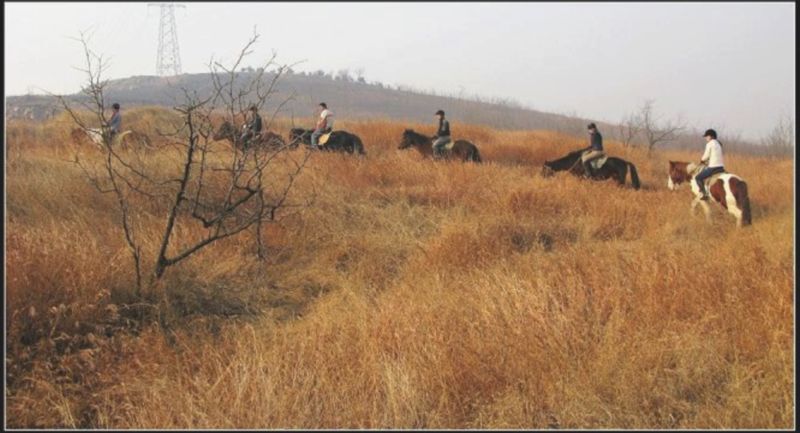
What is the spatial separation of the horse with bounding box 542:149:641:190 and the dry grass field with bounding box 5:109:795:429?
6355mm

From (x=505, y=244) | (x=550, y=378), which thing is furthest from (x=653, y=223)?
(x=550, y=378)

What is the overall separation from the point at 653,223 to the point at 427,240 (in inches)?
146

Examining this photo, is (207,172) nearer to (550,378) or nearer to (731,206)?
(550,378)

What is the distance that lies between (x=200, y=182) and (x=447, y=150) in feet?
37.4

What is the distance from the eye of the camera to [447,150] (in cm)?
1598

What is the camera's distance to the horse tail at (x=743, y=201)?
8.68 meters

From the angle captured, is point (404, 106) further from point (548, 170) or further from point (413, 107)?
point (548, 170)

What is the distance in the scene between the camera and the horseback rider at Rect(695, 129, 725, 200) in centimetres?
968

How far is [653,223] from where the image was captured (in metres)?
8.78

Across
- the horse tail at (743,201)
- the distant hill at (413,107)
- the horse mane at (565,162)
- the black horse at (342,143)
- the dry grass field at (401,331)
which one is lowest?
the dry grass field at (401,331)

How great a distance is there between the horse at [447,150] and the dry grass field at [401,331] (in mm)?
8326

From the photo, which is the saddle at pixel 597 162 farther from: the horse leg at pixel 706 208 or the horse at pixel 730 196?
the horse leg at pixel 706 208

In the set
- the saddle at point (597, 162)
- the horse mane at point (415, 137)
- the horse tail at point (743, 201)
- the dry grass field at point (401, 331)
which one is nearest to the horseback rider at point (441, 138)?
the horse mane at point (415, 137)

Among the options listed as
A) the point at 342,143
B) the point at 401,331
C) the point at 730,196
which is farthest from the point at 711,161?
the point at 342,143
